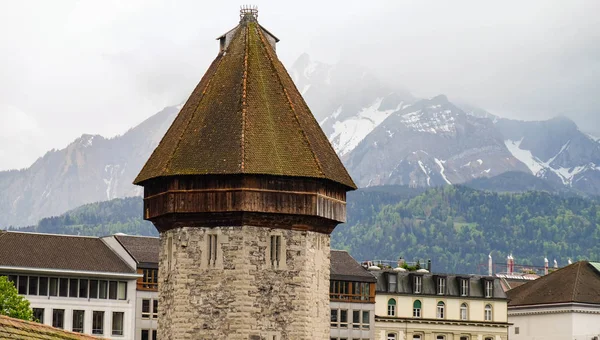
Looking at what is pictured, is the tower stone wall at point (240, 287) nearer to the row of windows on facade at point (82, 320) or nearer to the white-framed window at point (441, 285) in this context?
the row of windows on facade at point (82, 320)

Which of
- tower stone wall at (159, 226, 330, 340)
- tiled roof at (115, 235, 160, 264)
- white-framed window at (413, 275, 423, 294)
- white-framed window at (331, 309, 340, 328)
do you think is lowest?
tower stone wall at (159, 226, 330, 340)

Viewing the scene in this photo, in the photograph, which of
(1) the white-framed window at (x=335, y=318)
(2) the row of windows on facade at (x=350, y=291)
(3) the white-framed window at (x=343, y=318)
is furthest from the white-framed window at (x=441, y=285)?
(1) the white-framed window at (x=335, y=318)

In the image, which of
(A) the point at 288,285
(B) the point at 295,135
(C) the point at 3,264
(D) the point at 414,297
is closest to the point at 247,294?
(A) the point at 288,285

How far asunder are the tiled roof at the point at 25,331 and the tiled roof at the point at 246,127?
19993 millimetres

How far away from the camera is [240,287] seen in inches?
2143

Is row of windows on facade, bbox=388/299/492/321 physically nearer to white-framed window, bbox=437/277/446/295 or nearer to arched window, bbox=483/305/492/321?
arched window, bbox=483/305/492/321

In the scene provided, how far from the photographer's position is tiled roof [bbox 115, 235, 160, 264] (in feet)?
374

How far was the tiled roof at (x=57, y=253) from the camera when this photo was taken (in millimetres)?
108500

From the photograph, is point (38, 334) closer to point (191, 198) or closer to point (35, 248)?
point (191, 198)

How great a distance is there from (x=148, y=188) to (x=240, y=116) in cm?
427

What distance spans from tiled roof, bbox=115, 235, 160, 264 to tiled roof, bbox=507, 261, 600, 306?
33.2 meters

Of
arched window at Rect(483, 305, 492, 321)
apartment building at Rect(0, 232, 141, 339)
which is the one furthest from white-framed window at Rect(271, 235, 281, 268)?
arched window at Rect(483, 305, 492, 321)

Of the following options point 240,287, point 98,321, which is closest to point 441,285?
point 98,321

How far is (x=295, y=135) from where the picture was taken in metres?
57.7
